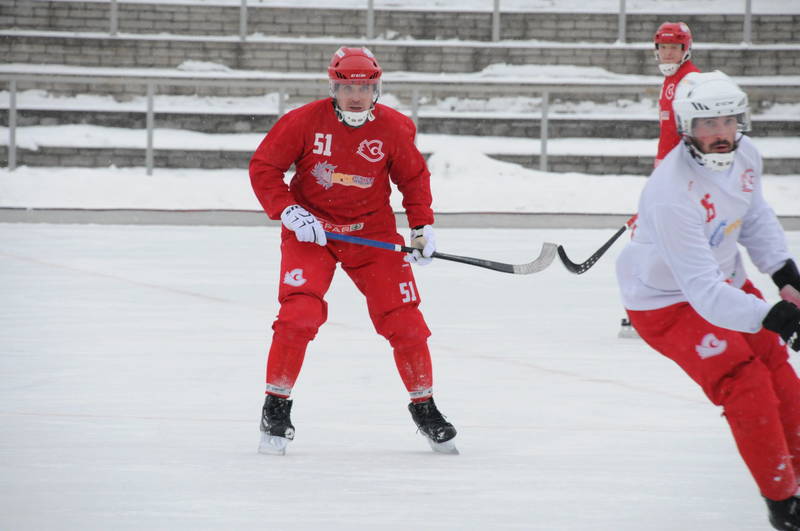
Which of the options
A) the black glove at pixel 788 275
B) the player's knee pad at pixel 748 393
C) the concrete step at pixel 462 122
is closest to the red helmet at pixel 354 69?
the black glove at pixel 788 275

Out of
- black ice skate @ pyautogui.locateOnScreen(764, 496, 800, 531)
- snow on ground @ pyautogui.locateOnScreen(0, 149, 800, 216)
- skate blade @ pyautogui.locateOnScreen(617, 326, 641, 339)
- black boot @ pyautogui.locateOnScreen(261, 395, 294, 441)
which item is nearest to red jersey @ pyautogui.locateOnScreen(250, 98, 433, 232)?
black boot @ pyautogui.locateOnScreen(261, 395, 294, 441)

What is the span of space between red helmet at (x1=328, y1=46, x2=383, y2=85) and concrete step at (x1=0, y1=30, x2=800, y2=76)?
1001 cm

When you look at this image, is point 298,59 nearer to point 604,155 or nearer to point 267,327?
point 604,155

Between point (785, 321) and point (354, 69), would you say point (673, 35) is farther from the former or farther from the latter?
point (785, 321)

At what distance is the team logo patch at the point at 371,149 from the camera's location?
3.75 metres

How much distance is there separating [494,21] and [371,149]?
35.7ft

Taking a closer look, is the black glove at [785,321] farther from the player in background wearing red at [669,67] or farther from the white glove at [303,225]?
the player in background wearing red at [669,67]

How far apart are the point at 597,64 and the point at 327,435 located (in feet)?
35.5

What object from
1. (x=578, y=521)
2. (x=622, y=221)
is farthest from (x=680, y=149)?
(x=622, y=221)

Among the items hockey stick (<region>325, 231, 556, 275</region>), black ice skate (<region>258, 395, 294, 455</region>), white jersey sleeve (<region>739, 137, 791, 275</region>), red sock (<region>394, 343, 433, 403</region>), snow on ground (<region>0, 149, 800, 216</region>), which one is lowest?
snow on ground (<region>0, 149, 800, 216</region>)

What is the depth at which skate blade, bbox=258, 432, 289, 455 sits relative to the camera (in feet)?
11.8

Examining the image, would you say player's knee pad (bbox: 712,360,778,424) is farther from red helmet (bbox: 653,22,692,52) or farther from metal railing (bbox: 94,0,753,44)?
metal railing (bbox: 94,0,753,44)

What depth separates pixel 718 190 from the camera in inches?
108

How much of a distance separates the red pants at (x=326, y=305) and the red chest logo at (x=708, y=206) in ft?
3.84
